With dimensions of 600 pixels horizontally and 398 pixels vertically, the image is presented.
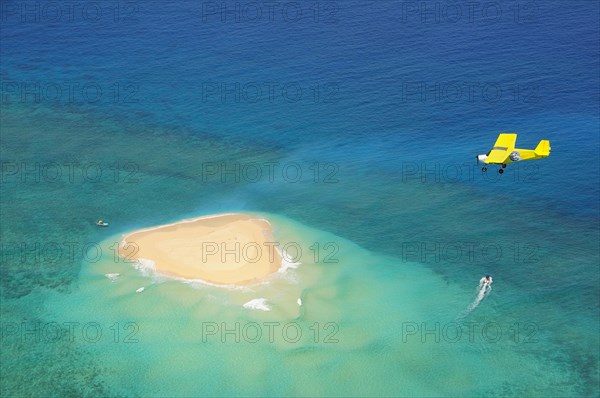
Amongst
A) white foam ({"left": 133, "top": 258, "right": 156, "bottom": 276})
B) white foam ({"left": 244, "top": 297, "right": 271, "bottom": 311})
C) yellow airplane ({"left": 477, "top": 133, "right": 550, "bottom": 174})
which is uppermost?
yellow airplane ({"left": 477, "top": 133, "right": 550, "bottom": 174})

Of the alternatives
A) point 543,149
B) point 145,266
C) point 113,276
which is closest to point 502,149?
point 543,149

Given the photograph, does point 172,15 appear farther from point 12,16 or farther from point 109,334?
point 109,334

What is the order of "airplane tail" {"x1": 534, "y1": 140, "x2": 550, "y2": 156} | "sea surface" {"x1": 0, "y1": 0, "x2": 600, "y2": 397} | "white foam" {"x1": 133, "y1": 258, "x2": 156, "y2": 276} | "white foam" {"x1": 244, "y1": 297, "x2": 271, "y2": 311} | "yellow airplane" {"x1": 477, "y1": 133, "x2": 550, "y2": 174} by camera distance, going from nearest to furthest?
"sea surface" {"x1": 0, "y1": 0, "x2": 600, "y2": 397}, "yellow airplane" {"x1": 477, "y1": 133, "x2": 550, "y2": 174}, "airplane tail" {"x1": 534, "y1": 140, "x2": 550, "y2": 156}, "white foam" {"x1": 244, "y1": 297, "x2": 271, "y2": 311}, "white foam" {"x1": 133, "y1": 258, "x2": 156, "y2": 276}

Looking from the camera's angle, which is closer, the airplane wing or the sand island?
the airplane wing

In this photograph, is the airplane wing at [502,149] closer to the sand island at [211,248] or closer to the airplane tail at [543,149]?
the airplane tail at [543,149]

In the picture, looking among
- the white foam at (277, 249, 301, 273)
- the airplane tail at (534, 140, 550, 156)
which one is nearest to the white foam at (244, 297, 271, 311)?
the white foam at (277, 249, 301, 273)

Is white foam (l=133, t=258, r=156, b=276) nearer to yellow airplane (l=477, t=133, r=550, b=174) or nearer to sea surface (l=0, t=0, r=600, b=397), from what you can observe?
sea surface (l=0, t=0, r=600, b=397)
